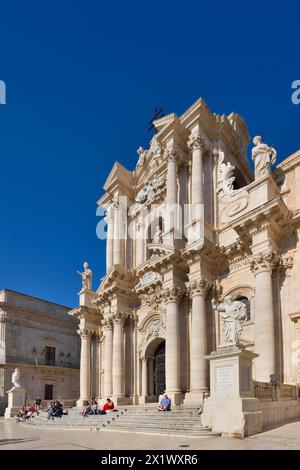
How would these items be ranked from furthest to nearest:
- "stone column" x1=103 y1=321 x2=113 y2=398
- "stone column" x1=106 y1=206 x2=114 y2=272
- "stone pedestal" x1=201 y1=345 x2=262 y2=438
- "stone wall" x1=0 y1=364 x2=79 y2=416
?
"stone wall" x1=0 y1=364 x2=79 y2=416 → "stone column" x1=106 y1=206 x2=114 y2=272 → "stone column" x1=103 y1=321 x2=113 y2=398 → "stone pedestal" x1=201 y1=345 x2=262 y2=438

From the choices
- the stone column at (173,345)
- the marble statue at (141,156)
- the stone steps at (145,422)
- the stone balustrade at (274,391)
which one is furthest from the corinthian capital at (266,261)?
the marble statue at (141,156)

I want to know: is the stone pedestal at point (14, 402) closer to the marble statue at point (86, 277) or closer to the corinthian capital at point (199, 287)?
the marble statue at point (86, 277)

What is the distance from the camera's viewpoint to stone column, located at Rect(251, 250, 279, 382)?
15.3m

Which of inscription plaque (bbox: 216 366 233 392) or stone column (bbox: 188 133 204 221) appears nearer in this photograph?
inscription plaque (bbox: 216 366 233 392)

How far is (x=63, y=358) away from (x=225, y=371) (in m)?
29.3

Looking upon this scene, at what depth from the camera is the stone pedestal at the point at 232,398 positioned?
1081 cm

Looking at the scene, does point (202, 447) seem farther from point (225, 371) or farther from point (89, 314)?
point (89, 314)

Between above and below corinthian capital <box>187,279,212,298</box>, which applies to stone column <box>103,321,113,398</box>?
below

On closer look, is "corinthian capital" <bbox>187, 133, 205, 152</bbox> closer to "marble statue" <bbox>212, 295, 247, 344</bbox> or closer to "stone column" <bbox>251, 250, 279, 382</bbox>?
"stone column" <bbox>251, 250, 279, 382</bbox>

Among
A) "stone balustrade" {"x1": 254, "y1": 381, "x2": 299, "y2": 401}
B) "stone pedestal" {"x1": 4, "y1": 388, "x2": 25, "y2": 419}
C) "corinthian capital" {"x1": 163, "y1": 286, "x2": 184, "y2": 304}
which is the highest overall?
"corinthian capital" {"x1": 163, "y1": 286, "x2": 184, "y2": 304}

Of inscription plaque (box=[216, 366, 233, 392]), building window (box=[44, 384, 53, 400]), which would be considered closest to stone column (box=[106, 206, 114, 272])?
building window (box=[44, 384, 53, 400])

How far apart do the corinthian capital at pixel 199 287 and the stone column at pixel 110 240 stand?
8897mm

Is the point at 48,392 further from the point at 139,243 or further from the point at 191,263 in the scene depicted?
the point at 191,263

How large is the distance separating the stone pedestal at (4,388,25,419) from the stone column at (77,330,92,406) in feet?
12.5
